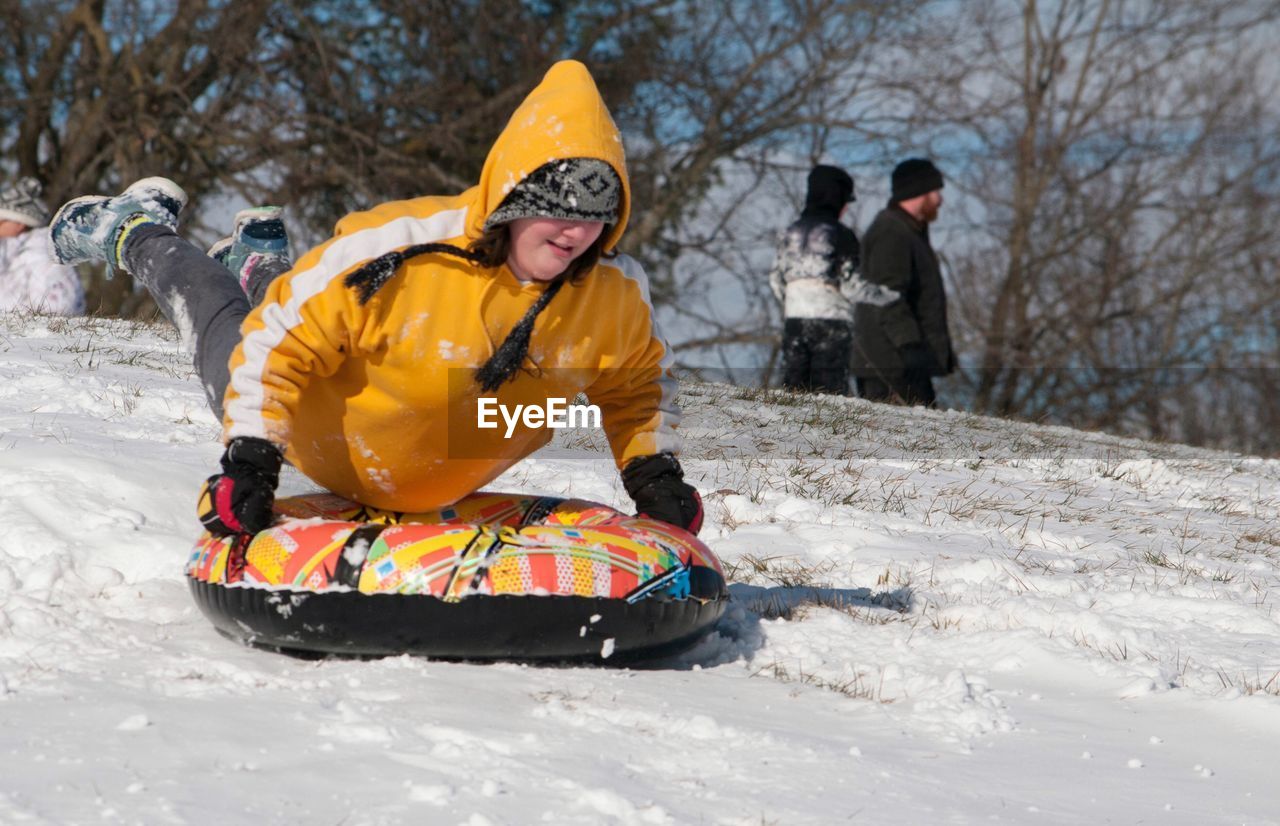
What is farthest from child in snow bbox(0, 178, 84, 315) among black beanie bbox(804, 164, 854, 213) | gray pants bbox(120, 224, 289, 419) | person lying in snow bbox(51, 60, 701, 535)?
person lying in snow bbox(51, 60, 701, 535)

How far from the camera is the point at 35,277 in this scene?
8531 mm

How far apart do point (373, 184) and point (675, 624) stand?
11.9 meters

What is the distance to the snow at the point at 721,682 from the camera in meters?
2.19

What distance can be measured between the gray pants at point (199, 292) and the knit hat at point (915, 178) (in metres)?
5.51

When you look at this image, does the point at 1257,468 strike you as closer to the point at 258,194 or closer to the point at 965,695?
the point at 965,695

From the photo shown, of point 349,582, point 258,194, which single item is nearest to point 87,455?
point 349,582

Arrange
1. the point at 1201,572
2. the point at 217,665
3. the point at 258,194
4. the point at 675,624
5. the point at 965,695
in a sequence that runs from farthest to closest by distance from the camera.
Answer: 1. the point at 258,194
2. the point at 1201,572
3. the point at 675,624
4. the point at 965,695
5. the point at 217,665

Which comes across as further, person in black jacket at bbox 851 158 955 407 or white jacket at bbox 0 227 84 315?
person in black jacket at bbox 851 158 955 407

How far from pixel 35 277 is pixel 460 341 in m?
6.29

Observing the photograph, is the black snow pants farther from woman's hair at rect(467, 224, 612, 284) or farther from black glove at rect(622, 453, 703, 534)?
woman's hair at rect(467, 224, 612, 284)

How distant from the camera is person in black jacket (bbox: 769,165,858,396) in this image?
28.7 feet

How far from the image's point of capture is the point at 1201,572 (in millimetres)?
4633

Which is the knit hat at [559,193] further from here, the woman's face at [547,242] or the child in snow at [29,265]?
the child in snow at [29,265]

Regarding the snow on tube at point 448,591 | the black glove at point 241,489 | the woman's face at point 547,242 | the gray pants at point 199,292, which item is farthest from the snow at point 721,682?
the woman's face at point 547,242
